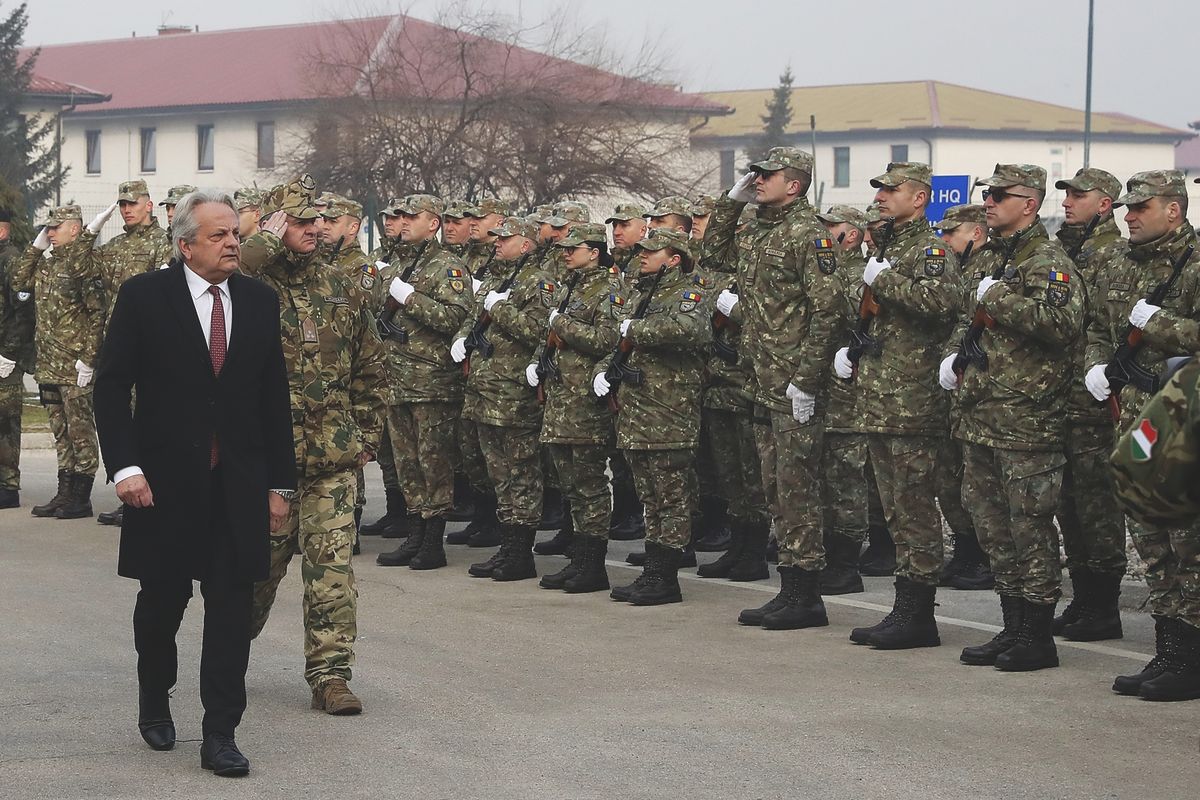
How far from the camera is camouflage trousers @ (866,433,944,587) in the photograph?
350 inches

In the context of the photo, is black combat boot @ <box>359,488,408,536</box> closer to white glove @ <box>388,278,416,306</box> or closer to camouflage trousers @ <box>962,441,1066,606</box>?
white glove @ <box>388,278,416,306</box>

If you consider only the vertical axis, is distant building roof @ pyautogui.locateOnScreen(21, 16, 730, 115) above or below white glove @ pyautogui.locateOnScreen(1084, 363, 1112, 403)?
above

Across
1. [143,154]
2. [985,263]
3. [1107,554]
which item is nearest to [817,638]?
[1107,554]

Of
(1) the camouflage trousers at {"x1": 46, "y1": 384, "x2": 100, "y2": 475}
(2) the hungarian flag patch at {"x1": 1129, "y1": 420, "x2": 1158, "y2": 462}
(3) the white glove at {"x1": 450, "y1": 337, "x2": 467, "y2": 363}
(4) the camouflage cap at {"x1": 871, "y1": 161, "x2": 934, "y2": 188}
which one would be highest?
(4) the camouflage cap at {"x1": 871, "y1": 161, "x2": 934, "y2": 188}

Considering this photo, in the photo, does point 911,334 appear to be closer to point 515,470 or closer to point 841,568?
point 841,568

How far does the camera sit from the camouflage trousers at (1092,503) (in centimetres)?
874

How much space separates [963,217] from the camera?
1069cm

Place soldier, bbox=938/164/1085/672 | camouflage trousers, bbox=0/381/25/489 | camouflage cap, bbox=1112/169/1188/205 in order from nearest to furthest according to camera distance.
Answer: camouflage cap, bbox=1112/169/1188/205 → soldier, bbox=938/164/1085/672 → camouflage trousers, bbox=0/381/25/489

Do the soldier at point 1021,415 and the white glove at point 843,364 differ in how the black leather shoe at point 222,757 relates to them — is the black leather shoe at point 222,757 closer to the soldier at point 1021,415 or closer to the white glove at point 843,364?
the soldier at point 1021,415

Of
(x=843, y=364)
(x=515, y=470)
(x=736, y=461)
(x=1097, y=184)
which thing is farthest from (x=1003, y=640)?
(x=515, y=470)

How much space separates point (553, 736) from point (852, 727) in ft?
3.82

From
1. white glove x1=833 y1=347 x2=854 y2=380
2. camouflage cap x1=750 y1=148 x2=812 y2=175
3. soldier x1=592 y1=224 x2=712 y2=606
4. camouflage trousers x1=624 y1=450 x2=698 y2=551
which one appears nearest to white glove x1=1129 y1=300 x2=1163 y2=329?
white glove x1=833 y1=347 x2=854 y2=380

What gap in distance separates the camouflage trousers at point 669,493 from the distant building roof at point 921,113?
88.8 metres

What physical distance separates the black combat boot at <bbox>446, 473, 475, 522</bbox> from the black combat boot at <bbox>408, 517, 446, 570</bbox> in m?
1.97
